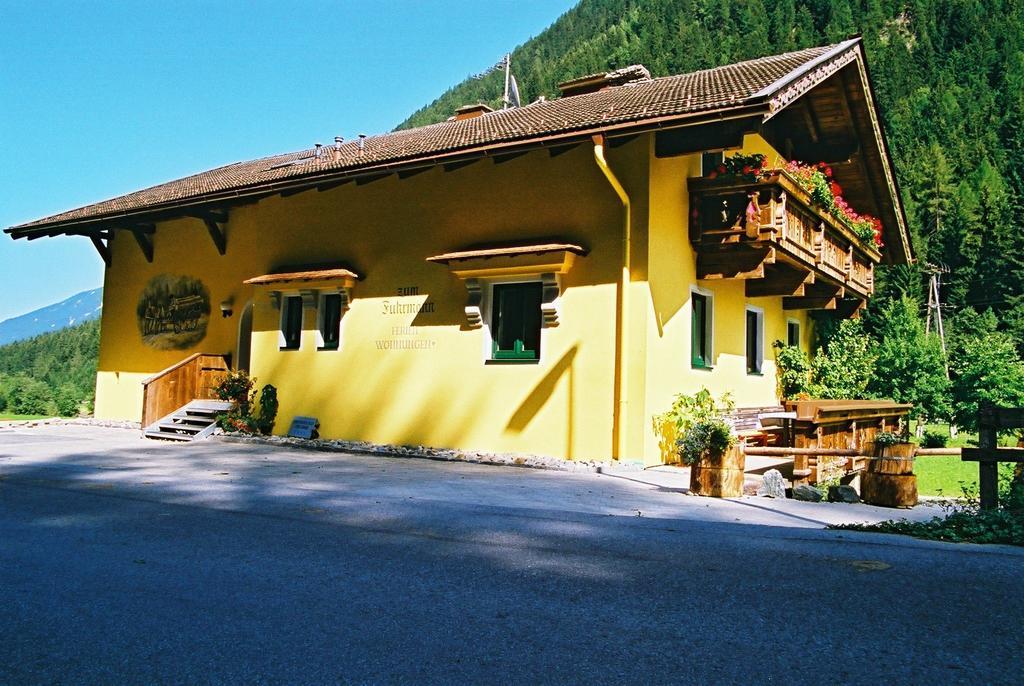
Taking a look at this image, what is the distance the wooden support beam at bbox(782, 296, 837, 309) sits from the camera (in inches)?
685

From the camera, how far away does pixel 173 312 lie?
18203 millimetres

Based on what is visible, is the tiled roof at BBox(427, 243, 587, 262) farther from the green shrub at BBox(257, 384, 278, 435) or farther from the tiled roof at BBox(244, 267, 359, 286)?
the green shrub at BBox(257, 384, 278, 435)

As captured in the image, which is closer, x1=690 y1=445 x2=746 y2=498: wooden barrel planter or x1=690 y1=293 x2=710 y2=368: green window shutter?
x1=690 y1=445 x2=746 y2=498: wooden barrel planter

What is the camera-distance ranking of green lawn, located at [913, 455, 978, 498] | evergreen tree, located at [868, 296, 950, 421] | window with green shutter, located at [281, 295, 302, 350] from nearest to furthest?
green lawn, located at [913, 455, 978, 498], window with green shutter, located at [281, 295, 302, 350], evergreen tree, located at [868, 296, 950, 421]

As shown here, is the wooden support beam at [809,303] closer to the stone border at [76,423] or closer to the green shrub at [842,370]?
the green shrub at [842,370]

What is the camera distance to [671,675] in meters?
3.11

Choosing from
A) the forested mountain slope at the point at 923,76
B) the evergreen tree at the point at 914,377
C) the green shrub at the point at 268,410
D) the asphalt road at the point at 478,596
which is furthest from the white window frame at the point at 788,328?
the forested mountain slope at the point at 923,76

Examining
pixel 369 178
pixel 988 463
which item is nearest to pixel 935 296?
pixel 369 178

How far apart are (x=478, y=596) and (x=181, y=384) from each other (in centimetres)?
1378

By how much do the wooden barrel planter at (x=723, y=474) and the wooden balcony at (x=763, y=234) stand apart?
4.30 metres

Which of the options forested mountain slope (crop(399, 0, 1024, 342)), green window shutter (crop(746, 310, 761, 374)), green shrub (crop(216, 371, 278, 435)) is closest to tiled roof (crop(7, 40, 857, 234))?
green shrub (crop(216, 371, 278, 435))

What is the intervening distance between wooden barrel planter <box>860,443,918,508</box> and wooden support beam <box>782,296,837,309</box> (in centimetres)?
940

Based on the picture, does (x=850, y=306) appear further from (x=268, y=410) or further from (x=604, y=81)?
(x=268, y=410)

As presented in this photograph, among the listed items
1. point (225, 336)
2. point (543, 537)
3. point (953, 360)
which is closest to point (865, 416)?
point (543, 537)
